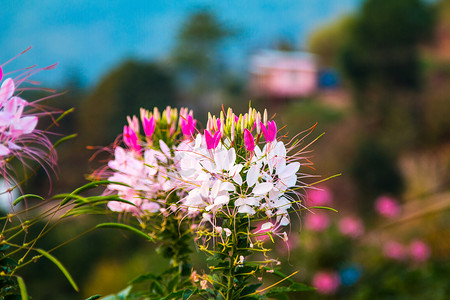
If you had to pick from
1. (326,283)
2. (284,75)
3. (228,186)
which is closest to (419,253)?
(326,283)

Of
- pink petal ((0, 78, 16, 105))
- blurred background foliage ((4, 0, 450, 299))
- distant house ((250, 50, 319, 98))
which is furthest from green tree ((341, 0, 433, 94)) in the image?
pink petal ((0, 78, 16, 105))

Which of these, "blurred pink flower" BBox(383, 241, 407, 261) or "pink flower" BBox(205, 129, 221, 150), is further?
"blurred pink flower" BBox(383, 241, 407, 261)

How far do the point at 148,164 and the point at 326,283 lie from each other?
4104mm

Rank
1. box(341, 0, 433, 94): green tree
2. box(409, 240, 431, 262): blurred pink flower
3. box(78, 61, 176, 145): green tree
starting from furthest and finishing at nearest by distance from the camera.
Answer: box(341, 0, 433, 94): green tree → box(78, 61, 176, 145): green tree → box(409, 240, 431, 262): blurred pink flower

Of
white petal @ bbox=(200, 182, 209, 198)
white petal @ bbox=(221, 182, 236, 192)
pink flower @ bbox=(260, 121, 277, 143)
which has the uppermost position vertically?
pink flower @ bbox=(260, 121, 277, 143)

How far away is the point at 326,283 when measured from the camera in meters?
4.69

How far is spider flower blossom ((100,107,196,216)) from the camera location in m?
1.06

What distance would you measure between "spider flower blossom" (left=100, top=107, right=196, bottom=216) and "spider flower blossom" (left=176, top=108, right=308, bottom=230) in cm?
13

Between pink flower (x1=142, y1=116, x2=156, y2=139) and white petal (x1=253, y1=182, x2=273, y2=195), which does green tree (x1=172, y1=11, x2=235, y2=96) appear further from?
white petal (x1=253, y1=182, x2=273, y2=195)

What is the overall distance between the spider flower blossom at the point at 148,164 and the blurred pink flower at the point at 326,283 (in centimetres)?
391

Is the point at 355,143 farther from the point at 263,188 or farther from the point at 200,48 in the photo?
the point at 200,48

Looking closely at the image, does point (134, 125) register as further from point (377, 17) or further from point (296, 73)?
point (296, 73)

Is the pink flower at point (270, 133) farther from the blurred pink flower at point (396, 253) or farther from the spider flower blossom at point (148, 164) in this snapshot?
the blurred pink flower at point (396, 253)

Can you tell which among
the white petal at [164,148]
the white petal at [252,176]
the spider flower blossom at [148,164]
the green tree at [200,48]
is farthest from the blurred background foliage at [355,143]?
the white petal at [252,176]
